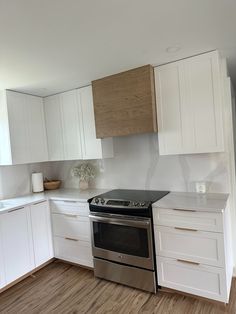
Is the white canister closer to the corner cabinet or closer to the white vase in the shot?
the white vase

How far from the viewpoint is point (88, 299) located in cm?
221

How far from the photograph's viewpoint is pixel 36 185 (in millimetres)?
3396

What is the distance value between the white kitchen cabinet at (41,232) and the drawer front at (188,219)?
155cm

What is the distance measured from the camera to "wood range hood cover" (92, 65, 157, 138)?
7.61 ft

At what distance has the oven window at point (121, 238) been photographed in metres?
2.23

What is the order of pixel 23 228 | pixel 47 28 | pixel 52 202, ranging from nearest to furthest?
pixel 47 28
pixel 23 228
pixel 52 202

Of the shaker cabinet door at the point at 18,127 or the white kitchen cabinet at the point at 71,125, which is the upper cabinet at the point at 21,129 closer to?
the shaker cabinet door at the point at 18,127

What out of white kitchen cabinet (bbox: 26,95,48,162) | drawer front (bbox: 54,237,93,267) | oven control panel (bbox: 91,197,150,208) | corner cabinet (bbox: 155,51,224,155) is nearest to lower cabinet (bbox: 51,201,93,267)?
drawer front (bbox: 54,237,93,267)

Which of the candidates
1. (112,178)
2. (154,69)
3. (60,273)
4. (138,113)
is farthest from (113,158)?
(60,273)

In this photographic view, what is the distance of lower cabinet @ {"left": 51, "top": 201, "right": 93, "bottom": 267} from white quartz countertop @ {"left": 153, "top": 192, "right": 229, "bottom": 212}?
0.99 metres

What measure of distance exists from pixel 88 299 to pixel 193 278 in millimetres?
1074

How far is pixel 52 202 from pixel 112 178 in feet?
2.93

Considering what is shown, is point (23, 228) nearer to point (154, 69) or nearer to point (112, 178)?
point (112, 178)

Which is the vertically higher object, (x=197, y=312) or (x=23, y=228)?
(x=23, y=228)
